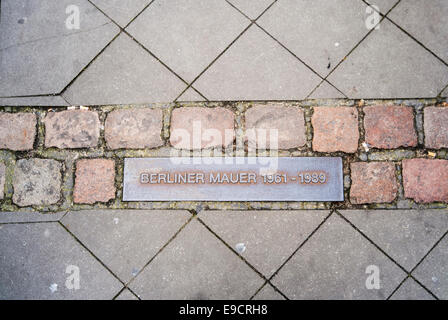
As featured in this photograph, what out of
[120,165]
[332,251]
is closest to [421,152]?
[332,251]

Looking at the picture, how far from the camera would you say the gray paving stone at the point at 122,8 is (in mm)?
2896

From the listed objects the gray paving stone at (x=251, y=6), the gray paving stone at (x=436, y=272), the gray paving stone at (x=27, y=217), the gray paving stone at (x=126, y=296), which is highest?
the gray paving stone at (x=251, y=6)

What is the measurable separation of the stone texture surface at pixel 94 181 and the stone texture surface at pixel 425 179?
7.23 ft

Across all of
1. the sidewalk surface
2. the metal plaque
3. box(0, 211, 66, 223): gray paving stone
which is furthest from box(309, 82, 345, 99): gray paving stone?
box(0, 211, 66, 223): gray paving stone

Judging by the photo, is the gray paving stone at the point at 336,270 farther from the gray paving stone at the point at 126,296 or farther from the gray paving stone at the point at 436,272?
the gray paving stone at the point at 126,296

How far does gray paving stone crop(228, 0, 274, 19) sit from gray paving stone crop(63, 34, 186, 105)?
779mm

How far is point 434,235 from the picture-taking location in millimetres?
A: 2572

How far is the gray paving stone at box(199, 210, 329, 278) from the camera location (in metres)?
2.57

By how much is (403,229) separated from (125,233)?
6.65ft

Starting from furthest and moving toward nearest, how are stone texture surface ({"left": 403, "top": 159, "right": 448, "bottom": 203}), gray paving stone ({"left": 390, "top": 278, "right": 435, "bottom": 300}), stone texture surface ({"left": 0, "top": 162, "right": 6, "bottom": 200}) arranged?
stone texture surface ({"left": 0, "top": 162, "right": 6, "bottom": 200}) < stone texture surface ({"left": 403, "top": 159, "right": 448, "bottom": 203}) < gray paving stone ({"left": 390, "top": 278, "right": 435, "bottom": 300})

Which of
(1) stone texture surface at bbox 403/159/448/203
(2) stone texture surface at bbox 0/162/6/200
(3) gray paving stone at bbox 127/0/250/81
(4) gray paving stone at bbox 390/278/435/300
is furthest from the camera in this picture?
(3) gray paving stone at bbox 127/0/250/81

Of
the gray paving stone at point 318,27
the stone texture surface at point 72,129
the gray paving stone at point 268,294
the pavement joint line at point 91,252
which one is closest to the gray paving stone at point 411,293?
the gray paving stone at point 268,294

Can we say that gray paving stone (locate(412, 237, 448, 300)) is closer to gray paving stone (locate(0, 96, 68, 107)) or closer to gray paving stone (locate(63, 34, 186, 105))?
gray paving stone (locate(63, 34, 186, 105))
